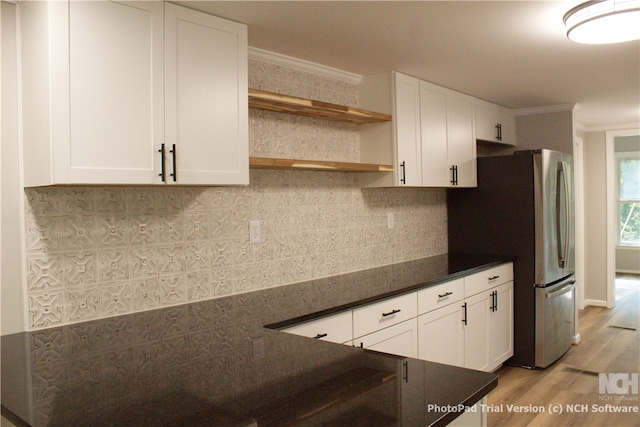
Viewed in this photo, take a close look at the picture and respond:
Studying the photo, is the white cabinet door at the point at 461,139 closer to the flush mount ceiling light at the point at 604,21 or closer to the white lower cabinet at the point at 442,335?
the white lower cabinet at the point at 442,335

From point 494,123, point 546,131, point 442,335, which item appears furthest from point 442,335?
point 546,131

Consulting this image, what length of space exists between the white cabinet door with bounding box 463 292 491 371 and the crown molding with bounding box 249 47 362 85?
170 cm

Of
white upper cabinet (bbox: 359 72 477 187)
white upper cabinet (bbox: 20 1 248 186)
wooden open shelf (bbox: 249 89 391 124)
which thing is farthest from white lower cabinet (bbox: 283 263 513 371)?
wooden open shelf (bbox: 249 89 391 124)

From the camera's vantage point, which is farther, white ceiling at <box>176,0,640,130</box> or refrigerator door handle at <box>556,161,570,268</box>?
refrigerator door handle at <box>556,161,570,268</box>

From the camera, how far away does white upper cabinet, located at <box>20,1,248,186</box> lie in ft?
5.57

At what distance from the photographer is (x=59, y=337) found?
1837 mm

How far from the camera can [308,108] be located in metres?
2.75

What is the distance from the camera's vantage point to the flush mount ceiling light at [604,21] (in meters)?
2.16

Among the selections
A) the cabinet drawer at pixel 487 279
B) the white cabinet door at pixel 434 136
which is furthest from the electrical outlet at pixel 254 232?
the cabinet drawer at pixel 487 279

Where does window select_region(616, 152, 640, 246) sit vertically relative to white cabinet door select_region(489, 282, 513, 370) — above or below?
above

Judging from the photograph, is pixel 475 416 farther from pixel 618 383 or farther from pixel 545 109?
pixel 545 109

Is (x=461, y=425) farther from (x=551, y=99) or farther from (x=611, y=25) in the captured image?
(x=551, y=99)

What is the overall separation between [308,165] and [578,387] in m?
2.64

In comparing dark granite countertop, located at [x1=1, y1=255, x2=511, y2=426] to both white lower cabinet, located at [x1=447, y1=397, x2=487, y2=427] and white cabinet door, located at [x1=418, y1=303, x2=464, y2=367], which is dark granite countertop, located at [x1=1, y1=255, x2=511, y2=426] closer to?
white lower cabinet, located at [x1=447, y1=397, x2=487, y2=427]
